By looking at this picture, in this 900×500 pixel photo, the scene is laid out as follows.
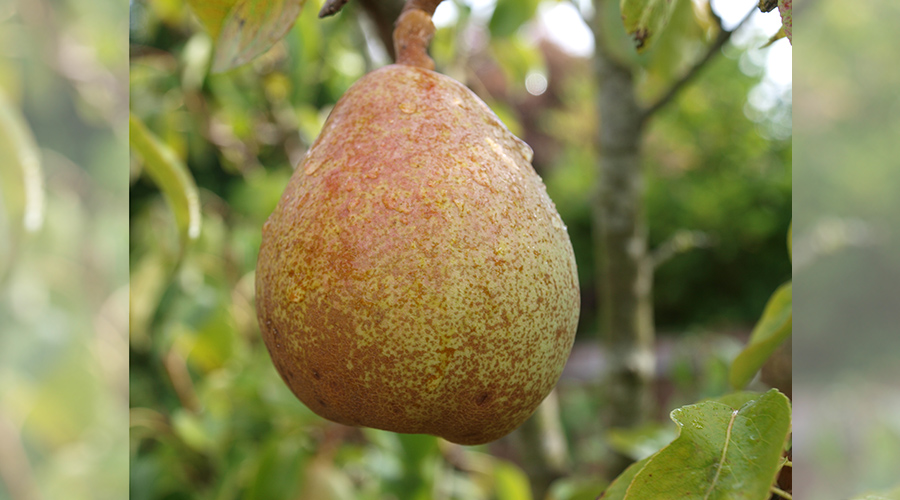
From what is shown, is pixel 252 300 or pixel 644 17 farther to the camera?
pixel 252 300

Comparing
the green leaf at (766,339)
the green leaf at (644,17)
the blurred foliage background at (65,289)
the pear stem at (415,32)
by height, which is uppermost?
the green leaf at (644,17)

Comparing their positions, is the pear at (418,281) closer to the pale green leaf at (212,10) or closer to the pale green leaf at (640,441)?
the pale green leaf at (212,10)

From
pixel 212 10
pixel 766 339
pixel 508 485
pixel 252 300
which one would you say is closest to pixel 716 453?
pixel 766 339

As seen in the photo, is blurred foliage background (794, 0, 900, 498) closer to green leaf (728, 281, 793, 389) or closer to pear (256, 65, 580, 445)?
green leaf (728, 281, 793, 389)

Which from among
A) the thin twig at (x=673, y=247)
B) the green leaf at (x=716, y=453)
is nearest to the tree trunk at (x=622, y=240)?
the thin twig at (x=673, y=247)

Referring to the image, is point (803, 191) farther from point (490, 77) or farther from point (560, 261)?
point (490, 77)

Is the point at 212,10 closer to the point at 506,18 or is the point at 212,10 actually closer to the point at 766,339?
the point at 766,339
